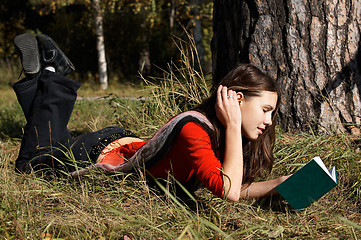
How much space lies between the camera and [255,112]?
1966 mm

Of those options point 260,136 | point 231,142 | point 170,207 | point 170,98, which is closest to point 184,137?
point 231,142

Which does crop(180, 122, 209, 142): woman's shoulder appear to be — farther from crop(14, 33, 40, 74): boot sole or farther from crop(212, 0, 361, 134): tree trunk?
crop(14, 33, 40, 74): boot sole

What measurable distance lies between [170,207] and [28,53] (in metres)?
1.44

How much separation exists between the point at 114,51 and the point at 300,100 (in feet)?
36.5

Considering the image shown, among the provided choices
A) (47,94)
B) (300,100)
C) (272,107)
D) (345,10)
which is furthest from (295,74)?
(47,94)

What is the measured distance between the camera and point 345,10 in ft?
8.85

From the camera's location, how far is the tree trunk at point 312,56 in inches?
106

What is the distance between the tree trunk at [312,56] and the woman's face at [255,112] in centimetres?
81

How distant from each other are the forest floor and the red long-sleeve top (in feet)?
0.38

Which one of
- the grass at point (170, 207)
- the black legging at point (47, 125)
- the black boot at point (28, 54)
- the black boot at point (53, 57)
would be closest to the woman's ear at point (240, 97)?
the grass at point (170, 207)

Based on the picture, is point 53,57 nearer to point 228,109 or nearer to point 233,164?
point 228,109

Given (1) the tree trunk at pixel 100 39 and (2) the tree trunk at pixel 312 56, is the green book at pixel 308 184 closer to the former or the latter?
(2) the tree trunk at pixel 312 56

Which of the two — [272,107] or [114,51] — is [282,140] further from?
[114,51]

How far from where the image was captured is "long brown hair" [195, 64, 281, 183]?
201cm
